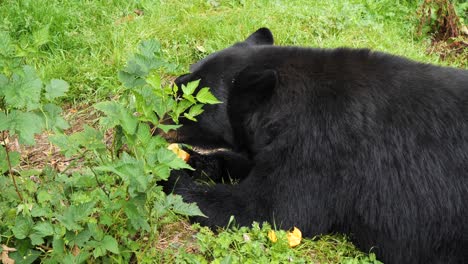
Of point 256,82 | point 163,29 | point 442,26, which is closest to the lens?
point 256,82

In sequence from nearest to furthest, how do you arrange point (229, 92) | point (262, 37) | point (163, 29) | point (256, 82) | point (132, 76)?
point (132, 76) → point (256, 82) → point (229, 92) → point (262, 37) → point (163, 29)

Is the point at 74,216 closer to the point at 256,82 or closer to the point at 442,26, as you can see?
the point at 256,82

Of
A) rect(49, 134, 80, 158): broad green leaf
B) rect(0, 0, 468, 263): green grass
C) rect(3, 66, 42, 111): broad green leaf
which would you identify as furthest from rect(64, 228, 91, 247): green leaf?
rect(0, 0, 468, 263): green grass

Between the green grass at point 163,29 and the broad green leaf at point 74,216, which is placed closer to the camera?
the broad green leaf at point 74,216

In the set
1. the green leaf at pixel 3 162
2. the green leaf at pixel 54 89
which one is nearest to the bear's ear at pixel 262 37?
the green leaf at pixel 54 89

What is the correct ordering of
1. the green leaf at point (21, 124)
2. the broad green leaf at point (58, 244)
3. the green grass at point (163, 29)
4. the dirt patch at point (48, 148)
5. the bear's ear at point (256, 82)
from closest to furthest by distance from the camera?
the green leaf at point (21, 124) → the broad green leaf at point (58, 244) → the bear's ear at point (256, 82) → the dirt patch at point (48, 148) → the green grass at point (163, 29)

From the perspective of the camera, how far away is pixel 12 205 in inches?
113

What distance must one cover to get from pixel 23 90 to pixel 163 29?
126 inches

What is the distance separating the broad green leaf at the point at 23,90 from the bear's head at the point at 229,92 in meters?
1.35

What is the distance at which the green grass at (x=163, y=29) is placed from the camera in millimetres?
5156

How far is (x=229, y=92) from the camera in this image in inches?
146

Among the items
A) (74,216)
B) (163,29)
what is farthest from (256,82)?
(163,29)

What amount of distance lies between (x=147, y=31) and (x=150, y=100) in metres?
2.90

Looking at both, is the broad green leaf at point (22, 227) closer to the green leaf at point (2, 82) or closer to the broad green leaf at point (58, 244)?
the broad green leaf at point (58, 244)
